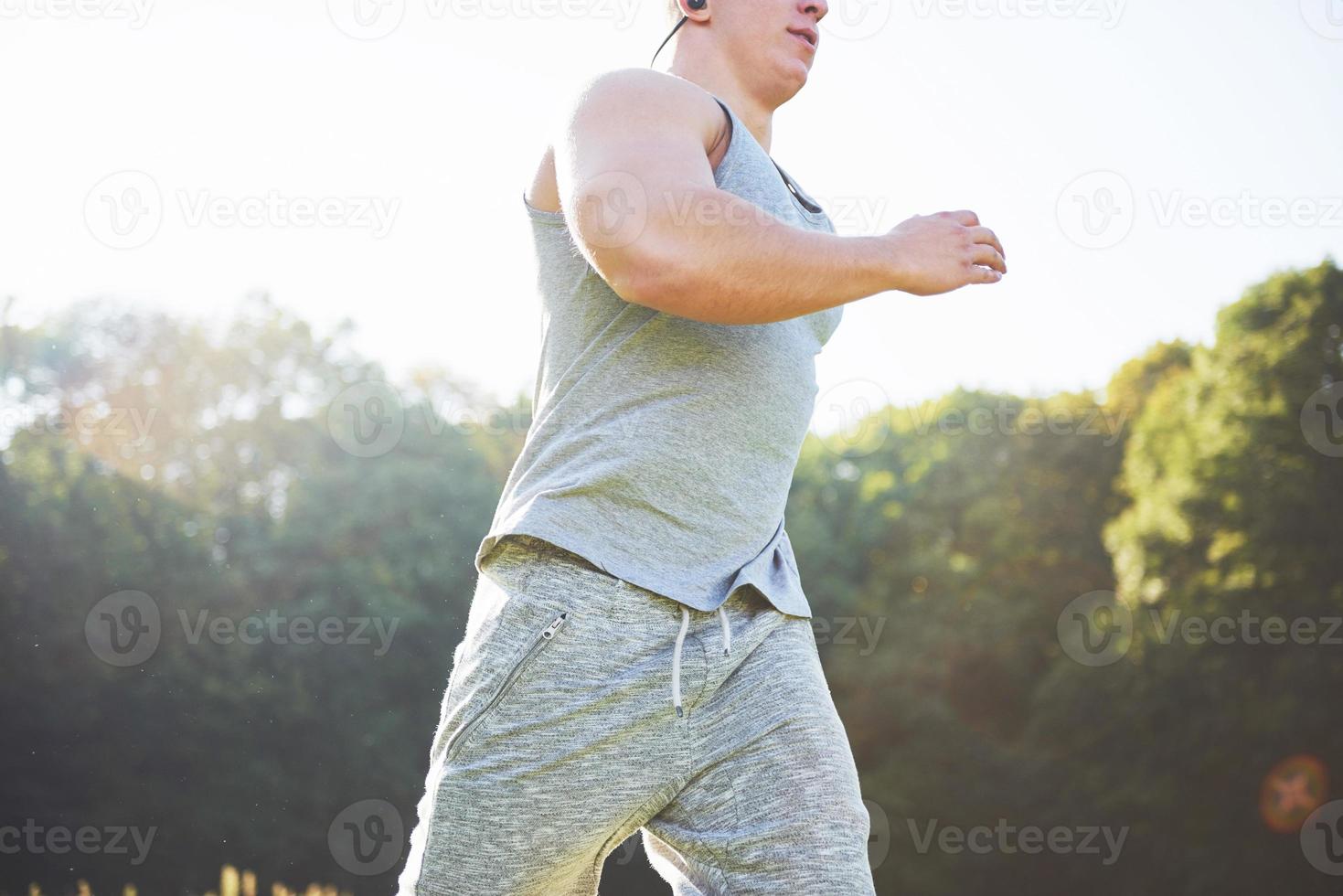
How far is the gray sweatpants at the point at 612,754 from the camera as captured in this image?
1729mm

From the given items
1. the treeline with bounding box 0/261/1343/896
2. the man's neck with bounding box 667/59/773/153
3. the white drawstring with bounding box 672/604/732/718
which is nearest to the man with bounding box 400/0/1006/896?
the white drawstring with bounding box 672/604/732/718

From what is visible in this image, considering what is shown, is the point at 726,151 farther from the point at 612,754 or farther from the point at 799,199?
the point at 612,754

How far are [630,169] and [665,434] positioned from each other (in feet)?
1.22

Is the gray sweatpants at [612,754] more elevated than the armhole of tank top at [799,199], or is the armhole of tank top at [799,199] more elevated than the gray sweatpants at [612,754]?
the armhole of tank top at [799,199]

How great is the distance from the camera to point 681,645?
70.2 inches

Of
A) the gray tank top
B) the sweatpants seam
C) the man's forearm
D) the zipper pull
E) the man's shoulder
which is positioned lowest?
the sweatpants seam

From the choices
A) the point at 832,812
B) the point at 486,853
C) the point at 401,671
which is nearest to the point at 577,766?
the point at 486,853

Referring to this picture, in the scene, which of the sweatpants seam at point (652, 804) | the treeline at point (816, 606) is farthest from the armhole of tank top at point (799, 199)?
the treeline at point (816, 606)

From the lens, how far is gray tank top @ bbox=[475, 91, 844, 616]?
1.80 meters

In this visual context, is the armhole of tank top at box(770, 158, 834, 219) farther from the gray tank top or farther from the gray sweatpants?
the gray sweatpants

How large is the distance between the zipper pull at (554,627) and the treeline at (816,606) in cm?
1764

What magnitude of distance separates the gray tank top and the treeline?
17.4 meters

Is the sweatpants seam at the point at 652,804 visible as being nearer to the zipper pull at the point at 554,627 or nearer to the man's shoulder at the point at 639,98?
the zipper pull at the point at 554,627

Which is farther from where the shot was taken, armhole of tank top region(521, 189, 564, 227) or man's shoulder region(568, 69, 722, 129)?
armhole of tank top region(521, 189, 564, 227)
